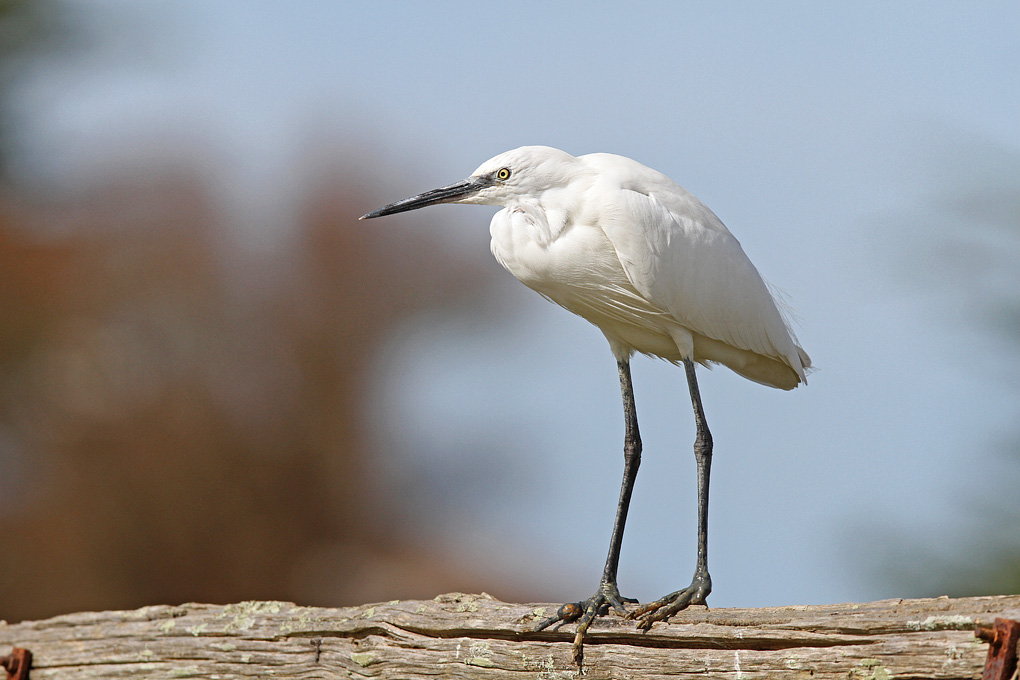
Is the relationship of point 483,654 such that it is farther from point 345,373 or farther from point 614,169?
point 345,373

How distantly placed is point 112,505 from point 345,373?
6.56ft

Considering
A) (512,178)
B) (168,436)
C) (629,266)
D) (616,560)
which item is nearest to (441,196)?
(512,178)

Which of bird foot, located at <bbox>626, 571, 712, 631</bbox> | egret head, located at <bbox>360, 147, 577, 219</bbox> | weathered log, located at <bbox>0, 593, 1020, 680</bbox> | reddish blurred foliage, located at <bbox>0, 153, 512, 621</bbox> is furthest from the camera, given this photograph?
reddish blurred foliage, located at <bbox>0, 153, 512, 621</bbox>

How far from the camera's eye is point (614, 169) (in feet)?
7.76

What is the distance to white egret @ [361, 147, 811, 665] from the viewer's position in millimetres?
2266

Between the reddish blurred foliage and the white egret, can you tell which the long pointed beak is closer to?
the white egret

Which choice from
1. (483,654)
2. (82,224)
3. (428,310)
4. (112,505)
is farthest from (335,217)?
(483,654)

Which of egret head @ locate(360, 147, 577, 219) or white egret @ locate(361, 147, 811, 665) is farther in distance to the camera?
egret head @ locate(360, 147, 577, 219)

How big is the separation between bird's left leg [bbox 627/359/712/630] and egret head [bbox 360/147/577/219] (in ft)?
1.99

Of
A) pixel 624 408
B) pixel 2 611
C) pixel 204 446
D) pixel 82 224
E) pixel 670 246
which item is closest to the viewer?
pixel 670 246

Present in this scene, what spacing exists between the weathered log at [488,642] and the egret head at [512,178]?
103 cm

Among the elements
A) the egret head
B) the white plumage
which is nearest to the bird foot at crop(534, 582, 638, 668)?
the white plumage

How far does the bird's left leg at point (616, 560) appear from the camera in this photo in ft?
6.61

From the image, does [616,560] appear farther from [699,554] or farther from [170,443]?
[170,443]
